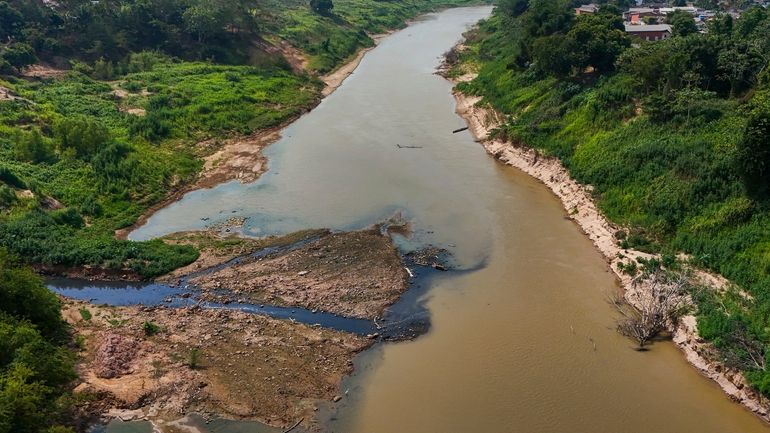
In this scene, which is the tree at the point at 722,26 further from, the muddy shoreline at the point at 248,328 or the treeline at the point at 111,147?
the muddy shoreline at the point at 248,328

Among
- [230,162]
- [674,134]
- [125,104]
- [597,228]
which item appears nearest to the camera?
[597,228]

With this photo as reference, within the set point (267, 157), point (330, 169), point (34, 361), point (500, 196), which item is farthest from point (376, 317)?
point (267, 157)

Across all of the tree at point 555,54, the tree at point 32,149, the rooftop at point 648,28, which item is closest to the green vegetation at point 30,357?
the tree at point 32,149

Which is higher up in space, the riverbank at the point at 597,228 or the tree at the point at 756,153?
the tree at the point at 756,153

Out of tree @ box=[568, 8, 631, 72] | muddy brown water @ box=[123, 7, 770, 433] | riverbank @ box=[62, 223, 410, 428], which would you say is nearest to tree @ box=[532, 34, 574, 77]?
tree @ box=[568, 8, 631, 72]

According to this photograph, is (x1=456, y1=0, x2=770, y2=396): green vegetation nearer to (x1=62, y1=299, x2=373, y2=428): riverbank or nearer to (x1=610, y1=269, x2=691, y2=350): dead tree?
(x1=610, y1=269, x2=691, y2=350): dead tree

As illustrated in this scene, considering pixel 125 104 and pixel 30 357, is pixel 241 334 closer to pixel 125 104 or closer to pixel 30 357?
pixel 30 357

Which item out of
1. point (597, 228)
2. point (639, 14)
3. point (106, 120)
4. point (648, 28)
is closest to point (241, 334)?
point (597, 228)
